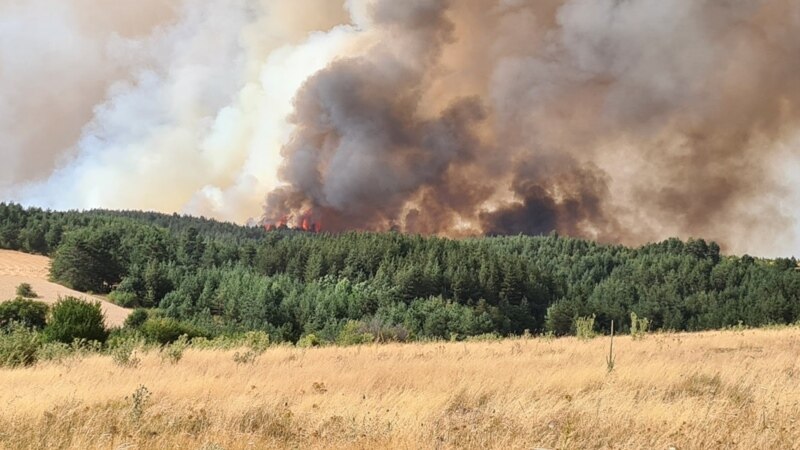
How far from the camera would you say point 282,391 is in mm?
12266

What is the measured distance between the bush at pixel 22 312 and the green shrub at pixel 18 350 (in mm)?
37558

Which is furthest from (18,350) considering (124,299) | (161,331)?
(124,299)

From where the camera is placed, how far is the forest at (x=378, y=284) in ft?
381

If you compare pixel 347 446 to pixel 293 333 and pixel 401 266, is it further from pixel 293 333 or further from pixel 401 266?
pixel 401 266

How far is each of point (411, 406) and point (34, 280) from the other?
416 feet

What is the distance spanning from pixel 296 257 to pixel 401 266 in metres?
28.0

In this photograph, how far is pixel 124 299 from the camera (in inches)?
4692

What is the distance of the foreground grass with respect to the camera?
8.18m

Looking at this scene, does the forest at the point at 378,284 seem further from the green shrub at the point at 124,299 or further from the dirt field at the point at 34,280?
the dirt field at the point at 34,280

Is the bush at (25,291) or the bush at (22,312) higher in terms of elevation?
the bush at (25,291)

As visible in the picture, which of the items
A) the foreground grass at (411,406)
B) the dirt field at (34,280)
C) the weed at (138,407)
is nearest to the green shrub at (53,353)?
the foreground grass at (411,406)

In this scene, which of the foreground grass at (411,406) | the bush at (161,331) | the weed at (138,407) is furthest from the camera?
the bush at (161,331)

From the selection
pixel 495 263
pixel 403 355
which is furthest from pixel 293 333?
pixel 403 355

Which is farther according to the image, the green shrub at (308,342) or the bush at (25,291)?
the bush at (25,291)
